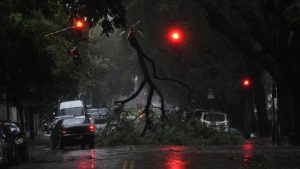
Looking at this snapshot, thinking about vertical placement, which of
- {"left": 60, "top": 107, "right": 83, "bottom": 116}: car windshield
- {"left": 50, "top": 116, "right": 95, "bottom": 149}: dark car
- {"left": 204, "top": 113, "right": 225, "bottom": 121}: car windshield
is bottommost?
{"left": 50, "top": 116, "right": 95, "bottom": 149}: dark car

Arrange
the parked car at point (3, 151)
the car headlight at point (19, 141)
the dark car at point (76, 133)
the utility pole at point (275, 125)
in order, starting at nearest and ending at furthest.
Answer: the parked car at point (3, 151) → the car headlight at point (19, 141) → the utility pole at point (275, 125) → the dark car at point (76, 133)

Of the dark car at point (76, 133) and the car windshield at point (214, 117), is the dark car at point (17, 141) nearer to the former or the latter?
the dark car at point (76, 133)

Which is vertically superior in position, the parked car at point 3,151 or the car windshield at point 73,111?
the car windshield at point 73,111

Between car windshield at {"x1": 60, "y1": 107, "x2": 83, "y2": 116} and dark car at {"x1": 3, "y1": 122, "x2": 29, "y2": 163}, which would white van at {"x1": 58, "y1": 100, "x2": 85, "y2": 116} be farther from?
dark car at {"x1": 3, "y1": 122, "x2": 29, "y2": 163}

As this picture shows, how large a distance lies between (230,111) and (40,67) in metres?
35.3

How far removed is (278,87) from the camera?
36.3m

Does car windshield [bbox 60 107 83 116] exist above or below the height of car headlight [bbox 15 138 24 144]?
above

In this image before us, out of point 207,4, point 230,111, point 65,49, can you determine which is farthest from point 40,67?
point 230,111

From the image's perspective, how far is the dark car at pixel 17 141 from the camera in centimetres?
2608

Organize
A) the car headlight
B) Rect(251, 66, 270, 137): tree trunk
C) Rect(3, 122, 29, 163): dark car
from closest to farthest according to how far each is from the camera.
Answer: Rect(3, 122, 29, 163): dark car < the car headlight < Rect(251, 66, 270, 137): tree trunk

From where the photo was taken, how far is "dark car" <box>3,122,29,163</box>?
26.1 metres

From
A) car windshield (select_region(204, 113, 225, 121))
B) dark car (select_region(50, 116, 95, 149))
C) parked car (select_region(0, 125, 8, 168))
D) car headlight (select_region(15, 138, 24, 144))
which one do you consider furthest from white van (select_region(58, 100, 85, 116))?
parked car (select_region(0, 125, 8, 168))

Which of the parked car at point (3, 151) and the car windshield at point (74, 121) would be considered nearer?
the parked car at point (3, 151)

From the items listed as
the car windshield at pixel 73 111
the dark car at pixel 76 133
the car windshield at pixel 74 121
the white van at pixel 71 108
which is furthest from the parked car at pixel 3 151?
the white van at pixel 71 108
